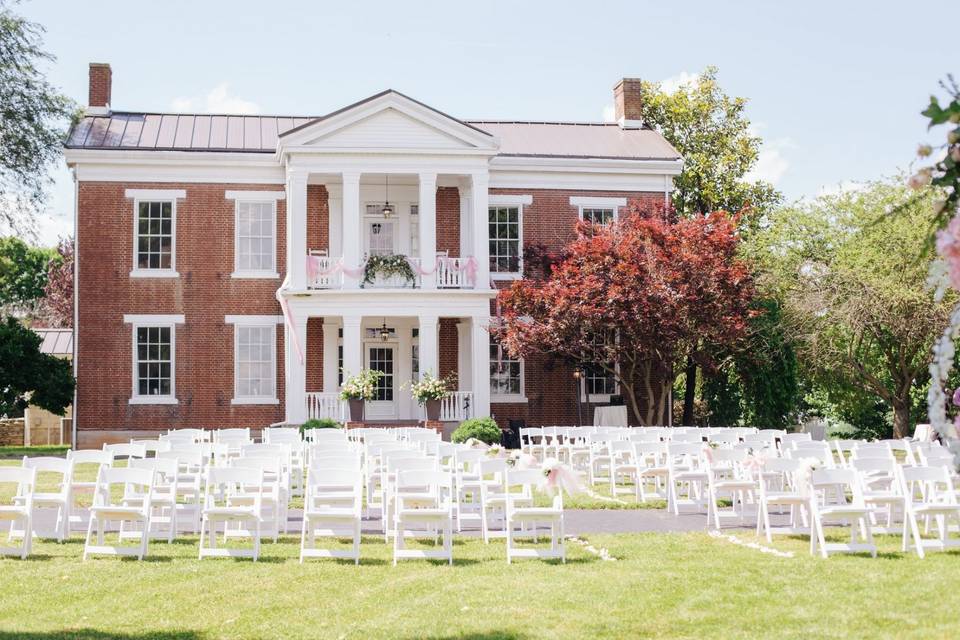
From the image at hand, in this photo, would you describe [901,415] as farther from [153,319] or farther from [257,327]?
[153,319]

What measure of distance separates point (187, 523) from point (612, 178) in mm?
19092

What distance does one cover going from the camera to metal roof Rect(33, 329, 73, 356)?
40750 mm

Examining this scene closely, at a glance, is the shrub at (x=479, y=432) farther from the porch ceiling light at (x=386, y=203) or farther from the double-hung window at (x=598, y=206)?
the double-hung window at (x=598, y=206)

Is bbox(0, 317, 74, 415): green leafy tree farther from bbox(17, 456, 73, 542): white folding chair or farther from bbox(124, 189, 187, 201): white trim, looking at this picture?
bbox(17, 456, 73, 542): white folding chair

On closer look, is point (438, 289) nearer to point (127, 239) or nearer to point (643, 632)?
point (127, 239)

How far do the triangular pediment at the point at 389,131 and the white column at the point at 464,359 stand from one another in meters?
4.76

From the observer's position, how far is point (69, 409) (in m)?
39.0

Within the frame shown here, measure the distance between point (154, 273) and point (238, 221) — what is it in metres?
2.51

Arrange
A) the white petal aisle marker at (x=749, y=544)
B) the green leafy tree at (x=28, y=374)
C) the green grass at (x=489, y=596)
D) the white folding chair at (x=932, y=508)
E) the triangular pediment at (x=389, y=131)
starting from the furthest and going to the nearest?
the triangular pediment at (x=389, y=131), the green leafy tree at (x=28, y=374), the white petal aisle marker at (x=749, y=544), the white folding chair at (x=932, y=508), the green grass at (x=489, y=596)

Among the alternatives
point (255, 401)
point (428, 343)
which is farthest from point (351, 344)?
point (255, 401)

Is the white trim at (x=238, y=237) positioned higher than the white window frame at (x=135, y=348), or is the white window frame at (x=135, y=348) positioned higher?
the white trim at (x=238, y=237)

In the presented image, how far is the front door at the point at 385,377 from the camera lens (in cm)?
2964

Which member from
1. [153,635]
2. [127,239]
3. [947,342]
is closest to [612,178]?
[127,239]

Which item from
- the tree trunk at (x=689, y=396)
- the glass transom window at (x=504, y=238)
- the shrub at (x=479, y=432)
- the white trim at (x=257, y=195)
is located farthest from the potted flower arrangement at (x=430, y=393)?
the tree trunk at (x=689, y=396)
